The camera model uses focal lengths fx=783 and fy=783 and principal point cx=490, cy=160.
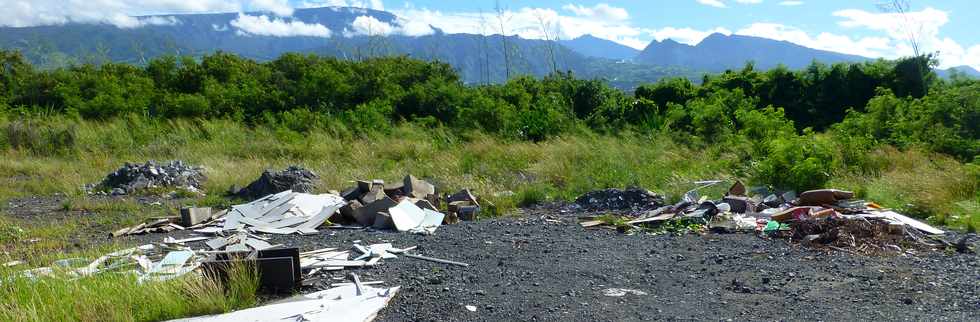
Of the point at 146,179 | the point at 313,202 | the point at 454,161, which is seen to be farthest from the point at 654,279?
the point at 146,179

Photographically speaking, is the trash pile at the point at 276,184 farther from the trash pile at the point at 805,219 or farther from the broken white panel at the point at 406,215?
the trash pile at the point at 805,219

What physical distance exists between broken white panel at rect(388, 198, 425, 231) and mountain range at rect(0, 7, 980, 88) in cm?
1394

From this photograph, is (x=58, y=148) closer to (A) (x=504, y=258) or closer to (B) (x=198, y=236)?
(B) (x=198, y=236)

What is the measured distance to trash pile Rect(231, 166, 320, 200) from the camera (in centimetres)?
1111

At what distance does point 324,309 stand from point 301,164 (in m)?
9.55

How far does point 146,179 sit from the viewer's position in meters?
12.3

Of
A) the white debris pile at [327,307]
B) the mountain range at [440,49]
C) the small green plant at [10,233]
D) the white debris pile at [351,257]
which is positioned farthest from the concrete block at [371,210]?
the mountain range at [440,49]

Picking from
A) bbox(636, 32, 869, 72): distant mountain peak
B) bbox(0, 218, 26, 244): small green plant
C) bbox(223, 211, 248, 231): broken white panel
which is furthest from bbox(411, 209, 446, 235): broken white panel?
bbox(636, 32, 869, 72): distant mountain peak

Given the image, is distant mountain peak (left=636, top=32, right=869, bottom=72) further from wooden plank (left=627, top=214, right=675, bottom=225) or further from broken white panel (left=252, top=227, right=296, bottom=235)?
broken white panel (left=252, top=227, right=296, bottom=235)

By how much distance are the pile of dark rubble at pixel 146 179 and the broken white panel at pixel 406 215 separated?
14.9ft

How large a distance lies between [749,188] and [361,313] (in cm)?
746

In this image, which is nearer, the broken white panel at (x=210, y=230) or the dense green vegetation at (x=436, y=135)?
the broken white panel at (x=210, y=230)

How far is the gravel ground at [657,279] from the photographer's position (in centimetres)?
546

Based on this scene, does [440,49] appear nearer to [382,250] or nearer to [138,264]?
[382,250]
